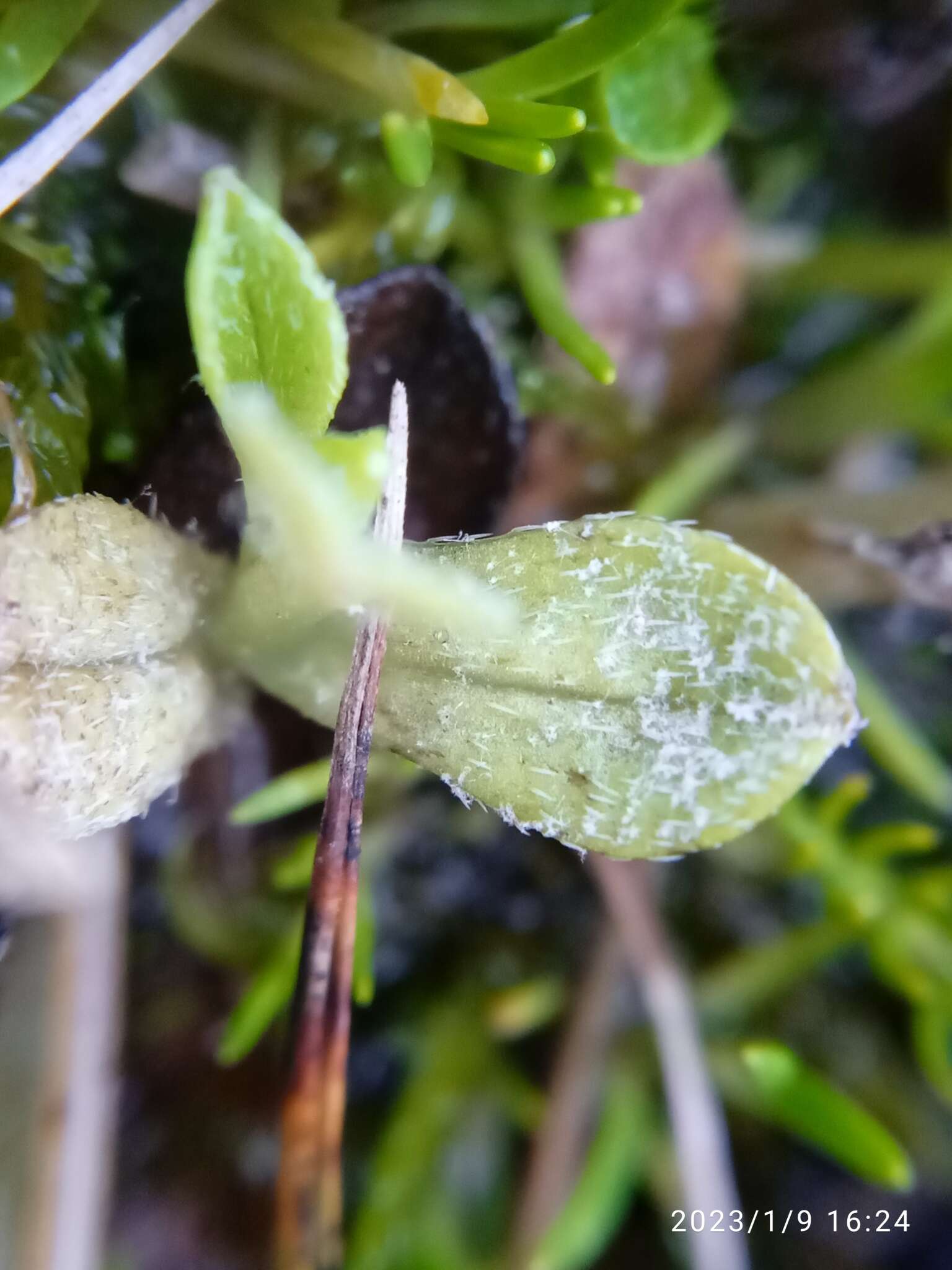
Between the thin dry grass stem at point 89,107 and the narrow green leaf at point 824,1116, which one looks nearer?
the thin dry grass stem at point 89,107

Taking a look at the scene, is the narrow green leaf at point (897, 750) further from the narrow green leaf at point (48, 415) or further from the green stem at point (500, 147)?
the narrow green leaf at point (48, 415)

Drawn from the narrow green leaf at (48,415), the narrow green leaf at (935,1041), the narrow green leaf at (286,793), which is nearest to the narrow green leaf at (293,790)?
the narrow green leaf at (286,793)

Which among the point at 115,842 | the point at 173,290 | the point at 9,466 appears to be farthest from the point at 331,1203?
the point at 173,290

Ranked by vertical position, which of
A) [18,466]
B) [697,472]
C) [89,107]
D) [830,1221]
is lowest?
[830,1221]

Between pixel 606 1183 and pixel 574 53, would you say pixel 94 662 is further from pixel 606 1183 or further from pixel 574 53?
pixel 606 1183

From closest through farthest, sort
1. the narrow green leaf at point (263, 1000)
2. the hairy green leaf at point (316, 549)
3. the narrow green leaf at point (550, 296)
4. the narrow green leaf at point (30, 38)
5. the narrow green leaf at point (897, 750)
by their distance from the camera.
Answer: the hairy green leaf at point (316, 549), the narrow green leaf at point (30, 38), the narrow green leaf at point (550, 296), the narrow green leaf at point (263, 1000), the narrow green leaf at point (897, 750)

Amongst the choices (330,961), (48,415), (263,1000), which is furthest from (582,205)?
(263,1000)

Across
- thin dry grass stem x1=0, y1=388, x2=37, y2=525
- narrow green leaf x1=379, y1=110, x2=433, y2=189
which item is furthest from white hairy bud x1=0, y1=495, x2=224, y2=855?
narrow green leaf x1=379, y1=110, x2=433, y2=189

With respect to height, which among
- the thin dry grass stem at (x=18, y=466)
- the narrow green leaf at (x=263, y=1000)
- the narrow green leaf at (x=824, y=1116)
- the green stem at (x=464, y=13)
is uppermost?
the green stem at (x=464, y=13)
